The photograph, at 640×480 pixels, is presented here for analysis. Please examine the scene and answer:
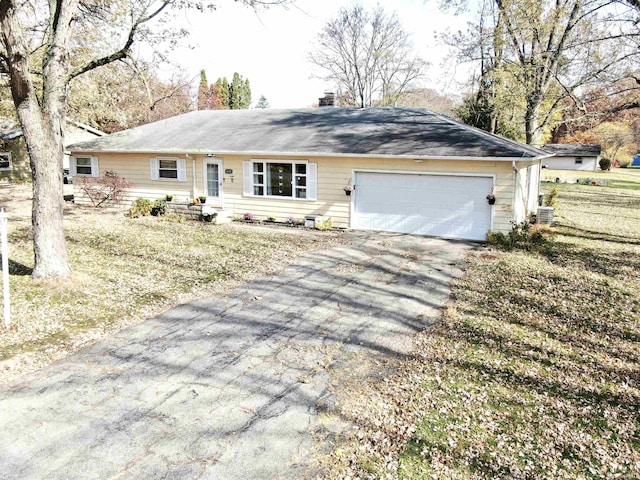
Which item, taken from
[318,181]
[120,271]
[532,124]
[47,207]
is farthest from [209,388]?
[532,124]

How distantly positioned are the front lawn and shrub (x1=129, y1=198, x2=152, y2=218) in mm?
11739

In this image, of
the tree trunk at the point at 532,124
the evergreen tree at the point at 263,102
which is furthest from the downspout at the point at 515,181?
the evergreen tree at the point at 263,102

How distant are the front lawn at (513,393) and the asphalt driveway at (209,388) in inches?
21.1

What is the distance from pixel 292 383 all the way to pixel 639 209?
23.1 m

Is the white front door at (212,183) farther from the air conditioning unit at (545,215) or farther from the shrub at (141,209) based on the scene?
the air conditioning unit at (545,215)

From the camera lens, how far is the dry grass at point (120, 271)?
20.0 ft

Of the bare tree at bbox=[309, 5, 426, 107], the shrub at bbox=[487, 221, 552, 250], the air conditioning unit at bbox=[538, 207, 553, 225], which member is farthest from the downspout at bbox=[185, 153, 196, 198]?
the bare tree at bbox=[309, 5, 426, 107]

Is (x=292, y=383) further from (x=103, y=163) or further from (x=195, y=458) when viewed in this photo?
(x=103, y=163)

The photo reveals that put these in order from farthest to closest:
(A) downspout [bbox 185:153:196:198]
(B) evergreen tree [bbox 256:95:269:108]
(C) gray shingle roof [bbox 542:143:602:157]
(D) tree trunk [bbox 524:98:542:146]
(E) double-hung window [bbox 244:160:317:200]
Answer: (B) evergreen tree [bbox 256:95:269:108], (C) gray shingle roof [bbox 542:143:602:157], (D) tree trunk [bbox 524:98:542:146], (A) downspout [bbox 185:153:196:198], (E) double-hung window [bbox 244:160:317:200]

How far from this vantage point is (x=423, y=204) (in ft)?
44.6

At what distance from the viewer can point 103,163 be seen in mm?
18438

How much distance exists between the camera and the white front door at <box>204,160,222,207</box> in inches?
645

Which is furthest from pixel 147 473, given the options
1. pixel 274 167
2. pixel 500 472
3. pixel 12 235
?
pixel 274 167

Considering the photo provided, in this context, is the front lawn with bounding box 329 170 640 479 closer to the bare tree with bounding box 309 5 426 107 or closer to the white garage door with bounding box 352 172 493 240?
the white garage door with bounding box 352 172 493 240
